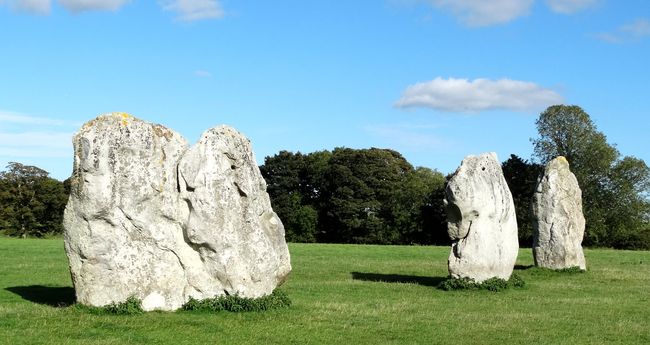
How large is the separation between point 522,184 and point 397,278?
46.7 m

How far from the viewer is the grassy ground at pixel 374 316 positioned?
17.3 metres

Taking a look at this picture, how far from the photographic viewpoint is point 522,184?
7588 cm

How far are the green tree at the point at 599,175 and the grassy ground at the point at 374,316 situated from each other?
43.2 metres

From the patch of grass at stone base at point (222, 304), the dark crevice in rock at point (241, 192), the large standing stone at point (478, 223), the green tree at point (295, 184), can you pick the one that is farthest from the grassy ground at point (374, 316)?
the green tree at point (295, 184)

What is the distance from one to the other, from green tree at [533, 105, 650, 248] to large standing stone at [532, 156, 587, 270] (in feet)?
129

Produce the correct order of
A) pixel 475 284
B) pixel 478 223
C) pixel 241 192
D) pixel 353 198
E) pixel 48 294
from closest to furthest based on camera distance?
pixel 241 192
pixel 48 294
pixel 475 284
pixel 478 223
pixel 353 198

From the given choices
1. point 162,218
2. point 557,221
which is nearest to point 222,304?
point 162,218

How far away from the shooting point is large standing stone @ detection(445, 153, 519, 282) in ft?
89.6

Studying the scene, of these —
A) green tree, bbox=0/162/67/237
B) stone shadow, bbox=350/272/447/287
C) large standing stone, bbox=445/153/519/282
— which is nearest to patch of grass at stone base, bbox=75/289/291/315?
large standing stone, bbox=445/153/519/282

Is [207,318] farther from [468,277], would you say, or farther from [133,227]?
[468,277]

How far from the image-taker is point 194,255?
2080 centimetres

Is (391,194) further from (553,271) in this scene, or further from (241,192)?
(241,192)

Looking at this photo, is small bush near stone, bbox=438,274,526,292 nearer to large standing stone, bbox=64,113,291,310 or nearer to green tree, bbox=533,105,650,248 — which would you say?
large standing stone, bbox=64,113,291,310

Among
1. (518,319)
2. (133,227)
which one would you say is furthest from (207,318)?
(518,319)
